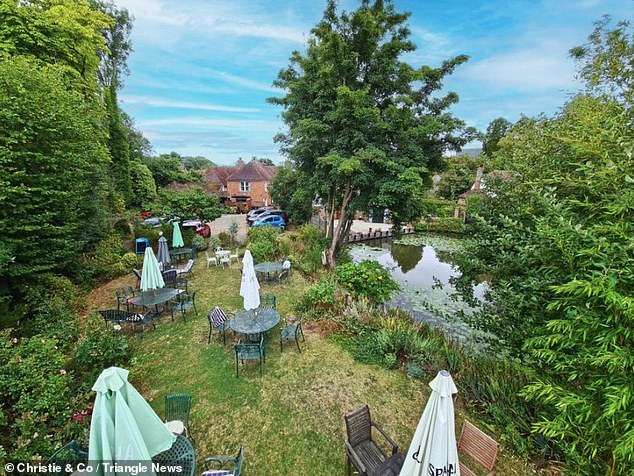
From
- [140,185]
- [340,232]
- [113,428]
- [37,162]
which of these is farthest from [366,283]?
[140,185]

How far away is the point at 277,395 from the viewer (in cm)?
604

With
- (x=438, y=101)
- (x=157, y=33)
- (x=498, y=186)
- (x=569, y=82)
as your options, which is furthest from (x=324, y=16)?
(x=498, y=186)

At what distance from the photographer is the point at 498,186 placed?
6.11m

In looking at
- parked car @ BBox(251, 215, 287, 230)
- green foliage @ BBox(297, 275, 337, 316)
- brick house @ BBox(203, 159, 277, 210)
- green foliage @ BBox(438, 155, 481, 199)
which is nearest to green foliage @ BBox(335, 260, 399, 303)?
green foliage @ BBox(297, 275, 337, 316)

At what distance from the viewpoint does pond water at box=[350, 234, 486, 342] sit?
30.9 ft

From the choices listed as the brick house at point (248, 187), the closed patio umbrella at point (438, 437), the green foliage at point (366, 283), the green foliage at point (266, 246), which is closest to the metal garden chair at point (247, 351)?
the closed patio umbrella at point (438, 437)

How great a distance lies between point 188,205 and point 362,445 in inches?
872

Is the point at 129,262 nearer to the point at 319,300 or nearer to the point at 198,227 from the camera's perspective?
the point at 198,227

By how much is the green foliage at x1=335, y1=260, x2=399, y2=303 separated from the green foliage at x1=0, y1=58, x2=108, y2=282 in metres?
10.0

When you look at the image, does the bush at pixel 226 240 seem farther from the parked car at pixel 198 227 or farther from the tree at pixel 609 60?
the tree at pixel 609 60

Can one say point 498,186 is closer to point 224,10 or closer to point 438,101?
point 438,101

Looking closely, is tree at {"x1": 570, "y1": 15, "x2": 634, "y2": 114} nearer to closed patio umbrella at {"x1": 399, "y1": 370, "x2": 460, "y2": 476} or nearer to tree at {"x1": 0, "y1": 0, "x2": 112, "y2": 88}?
closed patio umbrella at {"x1": 399, "y1": 370, "x2": 460, "y2": 476}

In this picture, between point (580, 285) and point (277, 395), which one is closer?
point (580, 285)

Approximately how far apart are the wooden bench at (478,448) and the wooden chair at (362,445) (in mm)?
1330
